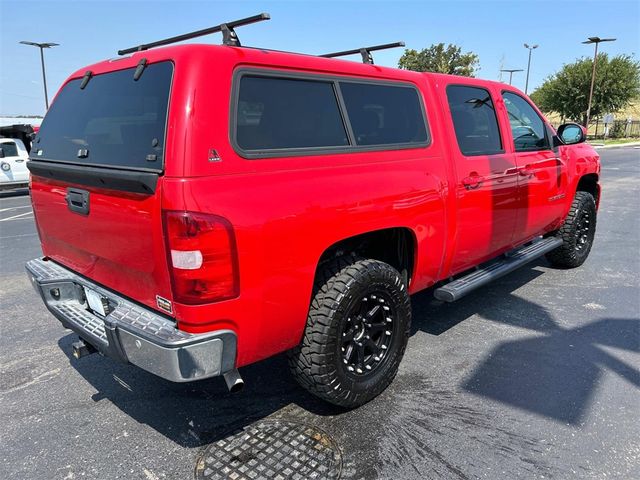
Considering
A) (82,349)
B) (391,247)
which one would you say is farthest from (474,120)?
(82,349)

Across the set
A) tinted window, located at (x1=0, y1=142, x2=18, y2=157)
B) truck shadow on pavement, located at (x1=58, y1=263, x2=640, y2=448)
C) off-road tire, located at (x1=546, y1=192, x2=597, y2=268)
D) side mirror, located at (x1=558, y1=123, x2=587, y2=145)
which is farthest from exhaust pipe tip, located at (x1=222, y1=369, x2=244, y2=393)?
tinted window, located at (x1=0, y1=142, x2=18, y2=157)

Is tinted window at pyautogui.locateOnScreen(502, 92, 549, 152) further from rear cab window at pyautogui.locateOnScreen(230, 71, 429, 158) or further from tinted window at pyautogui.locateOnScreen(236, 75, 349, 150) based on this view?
tinted window at pyautogui.locateOnScreen(236, 75, 349, 150)

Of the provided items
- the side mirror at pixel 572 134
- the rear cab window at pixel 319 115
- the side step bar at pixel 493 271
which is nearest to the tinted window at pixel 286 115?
the rear cab window at pixel 319 115

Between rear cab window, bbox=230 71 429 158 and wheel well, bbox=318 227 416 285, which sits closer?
rear cab window, bbox=230 71 429 158

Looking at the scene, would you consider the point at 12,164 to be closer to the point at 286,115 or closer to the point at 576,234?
the point at 286,115

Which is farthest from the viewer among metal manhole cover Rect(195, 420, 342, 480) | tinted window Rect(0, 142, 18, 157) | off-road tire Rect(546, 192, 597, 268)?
tinted window Rect(0, 142, 18, 157)

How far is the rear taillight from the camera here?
6.73 ft

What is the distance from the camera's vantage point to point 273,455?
252 cm

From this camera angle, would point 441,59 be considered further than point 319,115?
Yes

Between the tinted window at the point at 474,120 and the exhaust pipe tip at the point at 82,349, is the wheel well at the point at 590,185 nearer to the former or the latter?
the tinted window at the point at 474,120

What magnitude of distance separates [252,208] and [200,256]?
1.06 ft

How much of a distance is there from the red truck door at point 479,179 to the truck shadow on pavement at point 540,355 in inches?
25.7

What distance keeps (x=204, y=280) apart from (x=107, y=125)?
1.19 metres

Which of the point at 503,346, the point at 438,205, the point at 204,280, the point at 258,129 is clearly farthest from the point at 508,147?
the point at 204,280
